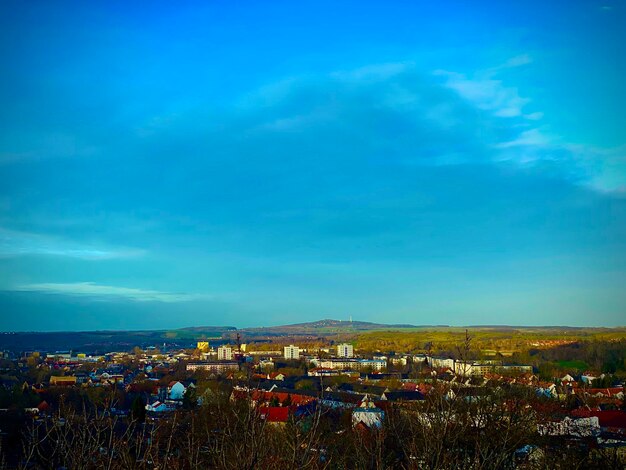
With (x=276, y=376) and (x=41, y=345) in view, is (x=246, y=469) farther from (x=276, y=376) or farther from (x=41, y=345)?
(x=41, y=345)

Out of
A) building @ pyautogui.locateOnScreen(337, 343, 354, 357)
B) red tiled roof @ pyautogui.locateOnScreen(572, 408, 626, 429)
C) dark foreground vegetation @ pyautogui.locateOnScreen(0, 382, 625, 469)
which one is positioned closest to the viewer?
dark foreground vegetation @ pyautogui.locateOnScreen(0, 382, 625, 469)

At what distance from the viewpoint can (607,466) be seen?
10242 millimetres

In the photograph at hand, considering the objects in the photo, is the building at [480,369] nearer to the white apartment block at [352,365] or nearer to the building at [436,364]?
the building at [436,364]

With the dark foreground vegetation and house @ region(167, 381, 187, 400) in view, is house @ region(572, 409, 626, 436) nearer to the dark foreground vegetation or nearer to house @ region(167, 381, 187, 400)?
the dark foreground vegetation

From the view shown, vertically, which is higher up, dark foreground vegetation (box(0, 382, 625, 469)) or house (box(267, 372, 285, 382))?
dark foreground vegetation (box(0, 382, 625, 469))

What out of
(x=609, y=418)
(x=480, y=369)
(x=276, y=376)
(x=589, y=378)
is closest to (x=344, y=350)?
(x=276, y=376)

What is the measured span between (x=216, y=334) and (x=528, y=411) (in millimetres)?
167481

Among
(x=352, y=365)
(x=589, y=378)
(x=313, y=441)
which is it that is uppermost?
(x=313, y=441)

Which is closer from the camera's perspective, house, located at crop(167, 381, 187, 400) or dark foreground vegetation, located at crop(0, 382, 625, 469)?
dark foreground vegetation, located at crop(0, 382, 625, 469)

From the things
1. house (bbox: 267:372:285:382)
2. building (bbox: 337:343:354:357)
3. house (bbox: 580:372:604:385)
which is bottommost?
building (bbox: 337:343:354:357)

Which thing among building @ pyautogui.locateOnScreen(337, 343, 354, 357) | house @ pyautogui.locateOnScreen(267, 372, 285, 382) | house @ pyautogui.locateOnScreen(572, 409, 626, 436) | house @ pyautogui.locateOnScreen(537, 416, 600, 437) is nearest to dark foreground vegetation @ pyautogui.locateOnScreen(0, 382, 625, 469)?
house @ pyautogui.locateOnScreen(537, 416, 600, 437)

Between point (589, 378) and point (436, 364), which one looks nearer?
point (436, 364)

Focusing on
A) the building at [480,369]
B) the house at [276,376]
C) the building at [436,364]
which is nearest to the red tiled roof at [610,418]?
the building at [480,369]

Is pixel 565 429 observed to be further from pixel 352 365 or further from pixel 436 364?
pixel 352 365
